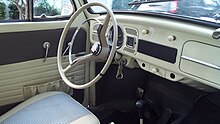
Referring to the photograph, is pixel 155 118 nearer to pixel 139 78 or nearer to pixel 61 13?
pixel 139 78

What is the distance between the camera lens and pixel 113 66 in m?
2.17

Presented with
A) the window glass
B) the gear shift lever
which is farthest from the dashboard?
the window glass

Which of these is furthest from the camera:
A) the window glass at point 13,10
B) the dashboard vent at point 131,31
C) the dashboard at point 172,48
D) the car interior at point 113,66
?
the window glass at point 13,10

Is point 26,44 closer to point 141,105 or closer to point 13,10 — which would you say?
point 13,10

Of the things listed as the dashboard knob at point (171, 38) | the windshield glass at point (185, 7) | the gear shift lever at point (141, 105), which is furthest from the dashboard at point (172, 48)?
the gear shift lever at point (141, 105)

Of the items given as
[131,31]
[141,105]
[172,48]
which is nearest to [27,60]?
[131,31]

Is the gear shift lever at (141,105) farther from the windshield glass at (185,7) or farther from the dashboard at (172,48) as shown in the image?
the windshield glass at (185,7)

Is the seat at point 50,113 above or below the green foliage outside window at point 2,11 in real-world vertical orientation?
below

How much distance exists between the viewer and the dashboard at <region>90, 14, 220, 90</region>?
119 centimetres

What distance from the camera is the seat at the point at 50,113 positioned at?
1.47 meters

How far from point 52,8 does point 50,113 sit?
2.77 feet

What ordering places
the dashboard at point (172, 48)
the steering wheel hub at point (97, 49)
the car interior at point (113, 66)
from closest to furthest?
1. the dashboard at point (172, 48)
2. the car interior at point (113, 66)
3. the steering wheel hub at point (97, 49)

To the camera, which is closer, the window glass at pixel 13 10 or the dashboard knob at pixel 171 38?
the dashboard knob at pixel 171 38

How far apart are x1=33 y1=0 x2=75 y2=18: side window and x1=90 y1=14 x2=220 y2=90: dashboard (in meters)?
0.47
